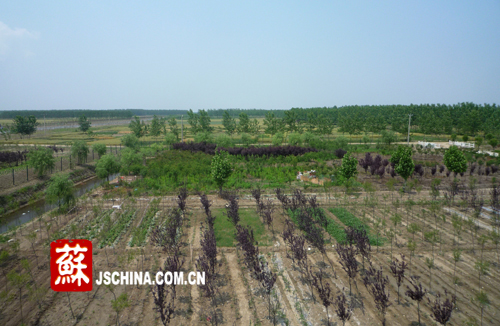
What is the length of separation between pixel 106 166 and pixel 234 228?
16.1 metres

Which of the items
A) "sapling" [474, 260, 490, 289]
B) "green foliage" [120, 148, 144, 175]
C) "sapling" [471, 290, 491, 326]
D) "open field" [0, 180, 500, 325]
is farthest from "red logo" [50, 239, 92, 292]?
"green foliage" [120, 148, 144, 175]

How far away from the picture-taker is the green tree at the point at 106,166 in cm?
2602

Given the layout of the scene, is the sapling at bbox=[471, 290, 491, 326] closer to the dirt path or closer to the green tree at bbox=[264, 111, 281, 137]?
the dirt path

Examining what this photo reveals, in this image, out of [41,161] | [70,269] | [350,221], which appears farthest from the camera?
[41,161]

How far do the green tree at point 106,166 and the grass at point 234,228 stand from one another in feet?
42.6

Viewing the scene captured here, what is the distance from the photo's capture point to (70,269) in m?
9.71

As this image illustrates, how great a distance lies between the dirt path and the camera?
29.5ft

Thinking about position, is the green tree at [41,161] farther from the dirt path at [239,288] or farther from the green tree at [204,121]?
the green tree at [204,121]

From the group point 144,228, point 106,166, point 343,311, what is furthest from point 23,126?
point 343,311

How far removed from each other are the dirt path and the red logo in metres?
4.99

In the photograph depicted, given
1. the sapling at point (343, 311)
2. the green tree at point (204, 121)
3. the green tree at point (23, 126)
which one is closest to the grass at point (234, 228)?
the sapling at point (343, 311)

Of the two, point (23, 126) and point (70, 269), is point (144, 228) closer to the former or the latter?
point (70, 269)

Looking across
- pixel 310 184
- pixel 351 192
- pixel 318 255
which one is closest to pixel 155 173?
pixel 310 184

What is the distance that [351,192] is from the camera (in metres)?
22.9
